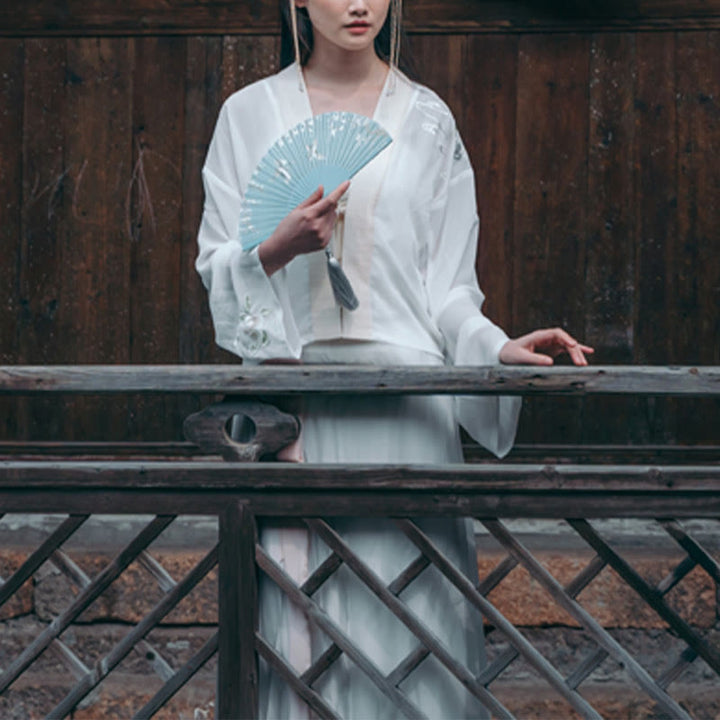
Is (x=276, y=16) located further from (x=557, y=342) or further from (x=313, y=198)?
(x=557, y=342)

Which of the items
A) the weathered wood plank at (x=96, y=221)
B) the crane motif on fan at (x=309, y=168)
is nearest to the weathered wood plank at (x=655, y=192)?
the weathered wood plank at (x=96, y=221)

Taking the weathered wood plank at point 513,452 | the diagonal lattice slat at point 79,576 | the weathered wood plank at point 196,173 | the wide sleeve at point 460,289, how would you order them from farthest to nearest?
the weathered wood plank at point 196,173 < the weathered wood plank at point 513,452 < the diagonal lattice slat at point 79,576 < the wide sleeve at point 460,289

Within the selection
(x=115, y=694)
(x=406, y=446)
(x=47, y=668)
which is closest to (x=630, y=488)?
(x=406, y=446)

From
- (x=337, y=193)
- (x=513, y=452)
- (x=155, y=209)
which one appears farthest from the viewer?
(x=155, y=209)

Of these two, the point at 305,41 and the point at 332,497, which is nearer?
the point at 332,497

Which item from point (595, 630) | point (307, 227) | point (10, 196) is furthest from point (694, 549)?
point (10, 196)

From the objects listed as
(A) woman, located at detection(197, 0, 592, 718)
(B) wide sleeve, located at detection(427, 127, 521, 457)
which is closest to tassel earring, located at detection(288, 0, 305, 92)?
(A) woman, located at detection(197, 0, 592, 718)

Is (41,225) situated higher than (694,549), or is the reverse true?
(41,225)

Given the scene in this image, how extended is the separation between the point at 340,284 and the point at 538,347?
399 mm

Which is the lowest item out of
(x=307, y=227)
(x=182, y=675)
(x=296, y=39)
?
(x=182, y=675)

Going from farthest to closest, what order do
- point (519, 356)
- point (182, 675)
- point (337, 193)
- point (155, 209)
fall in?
1. point (155, 209)
2. point (182, 675)
3. point (519, 356)
4. point (337, 193)

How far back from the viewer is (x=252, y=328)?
2256 millimetres

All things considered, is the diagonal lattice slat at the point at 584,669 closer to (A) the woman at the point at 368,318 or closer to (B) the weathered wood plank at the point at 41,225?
(A) the woman at the point at 368,318

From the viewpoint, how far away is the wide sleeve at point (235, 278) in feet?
7.36
